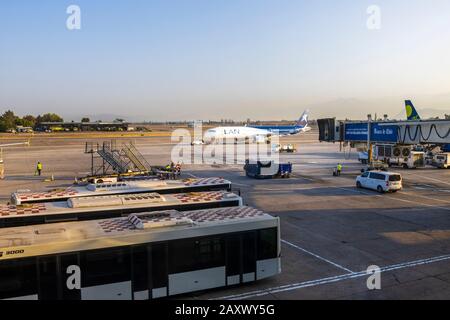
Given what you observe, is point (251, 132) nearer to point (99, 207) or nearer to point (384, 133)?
point (384, 133)

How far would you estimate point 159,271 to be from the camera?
1105cm

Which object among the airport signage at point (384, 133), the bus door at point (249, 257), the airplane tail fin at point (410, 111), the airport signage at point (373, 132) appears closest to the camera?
the bus door at point (249, 257)

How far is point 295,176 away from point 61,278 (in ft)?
109

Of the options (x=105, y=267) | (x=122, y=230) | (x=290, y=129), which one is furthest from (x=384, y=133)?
(x=290, y=129)

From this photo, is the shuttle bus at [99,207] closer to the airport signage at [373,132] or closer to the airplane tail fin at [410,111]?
the airport signage at [373,132]

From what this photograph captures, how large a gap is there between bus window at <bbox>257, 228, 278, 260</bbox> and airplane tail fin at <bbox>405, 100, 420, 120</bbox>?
54670mm

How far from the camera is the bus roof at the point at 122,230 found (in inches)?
383

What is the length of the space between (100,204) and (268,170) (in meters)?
27.6

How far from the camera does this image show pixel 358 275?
14.1 m

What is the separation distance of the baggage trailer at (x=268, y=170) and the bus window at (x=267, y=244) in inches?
1046

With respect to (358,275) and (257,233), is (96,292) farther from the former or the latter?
(358,275)

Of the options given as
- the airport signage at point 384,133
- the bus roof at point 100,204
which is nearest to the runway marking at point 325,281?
the bus roof at point 100,204

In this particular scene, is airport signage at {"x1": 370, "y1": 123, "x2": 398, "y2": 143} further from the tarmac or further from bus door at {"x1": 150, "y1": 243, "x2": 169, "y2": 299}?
bus door at {"x1": 150, "y1": 243, "x2": 169, "y2": 299}
